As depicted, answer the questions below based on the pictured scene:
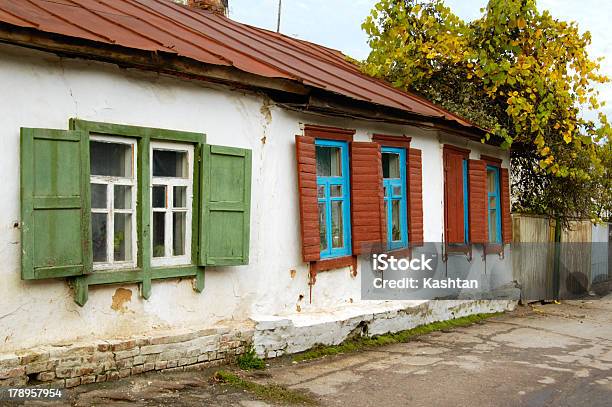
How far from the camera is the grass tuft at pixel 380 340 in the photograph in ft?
25.2

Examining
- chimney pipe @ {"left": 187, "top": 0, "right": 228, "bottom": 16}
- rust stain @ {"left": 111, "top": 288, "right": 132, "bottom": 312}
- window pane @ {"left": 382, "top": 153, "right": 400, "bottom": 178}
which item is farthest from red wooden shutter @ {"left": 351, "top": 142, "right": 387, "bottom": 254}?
chimney pipe @ {"left": 187, "top": 0, "right": 228, "bottom": 16}

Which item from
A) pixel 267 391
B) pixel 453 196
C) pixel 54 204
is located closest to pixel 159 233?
pixel 54 204

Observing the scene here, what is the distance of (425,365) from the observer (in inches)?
296

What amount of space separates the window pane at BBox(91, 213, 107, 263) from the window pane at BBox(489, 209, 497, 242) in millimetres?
8201

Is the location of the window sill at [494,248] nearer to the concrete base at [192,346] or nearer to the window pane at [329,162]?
the concrete base at [192,346]

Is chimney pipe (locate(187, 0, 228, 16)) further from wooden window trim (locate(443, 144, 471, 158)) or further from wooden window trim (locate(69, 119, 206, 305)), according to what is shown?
wooden window trim (locate(69, 119, 206, 305))

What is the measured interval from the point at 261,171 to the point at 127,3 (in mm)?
2918

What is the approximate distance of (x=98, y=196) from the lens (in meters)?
6.13

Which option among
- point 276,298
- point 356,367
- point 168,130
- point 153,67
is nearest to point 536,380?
point 356,367

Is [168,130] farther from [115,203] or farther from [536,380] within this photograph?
[536,380]

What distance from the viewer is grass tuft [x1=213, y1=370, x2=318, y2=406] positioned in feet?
19.3

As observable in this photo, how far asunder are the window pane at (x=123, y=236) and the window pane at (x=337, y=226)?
3050 mm

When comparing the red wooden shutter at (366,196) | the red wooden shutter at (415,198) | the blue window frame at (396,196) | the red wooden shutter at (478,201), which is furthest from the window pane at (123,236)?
the red wooden shutter at (478,201)

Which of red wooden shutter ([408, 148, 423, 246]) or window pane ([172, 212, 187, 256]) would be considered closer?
window pane ([172, 212, 187, 256])
